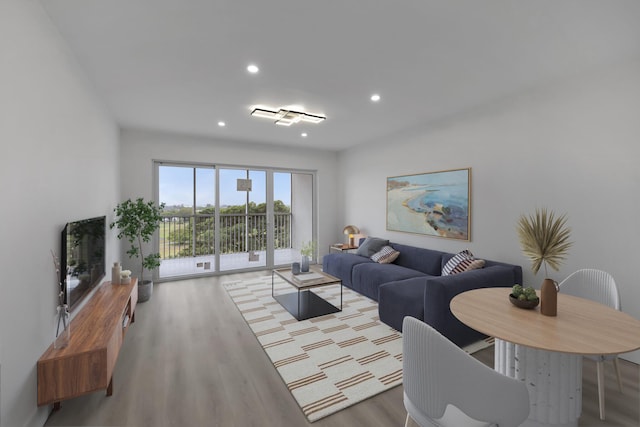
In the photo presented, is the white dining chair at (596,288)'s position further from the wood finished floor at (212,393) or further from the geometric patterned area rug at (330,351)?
the geometric patterned area rug at (330,351)

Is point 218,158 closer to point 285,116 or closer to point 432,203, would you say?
point 285,116

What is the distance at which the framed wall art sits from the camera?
12.7 feet

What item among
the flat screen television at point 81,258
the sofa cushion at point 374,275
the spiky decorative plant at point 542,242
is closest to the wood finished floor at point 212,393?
the flat screen television at point 81,258

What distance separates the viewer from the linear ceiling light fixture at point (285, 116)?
12.2ft

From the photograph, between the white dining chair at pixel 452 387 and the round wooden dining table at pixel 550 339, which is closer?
the white dining chair at pixel 452 387

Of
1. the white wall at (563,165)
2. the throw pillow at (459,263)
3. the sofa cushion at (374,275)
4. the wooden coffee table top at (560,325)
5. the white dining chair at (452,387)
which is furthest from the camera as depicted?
the sofa cushion at (374,275)

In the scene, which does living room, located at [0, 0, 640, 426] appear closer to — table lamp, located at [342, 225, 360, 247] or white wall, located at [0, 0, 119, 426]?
white wall, located at [0, 0, 119, 426]

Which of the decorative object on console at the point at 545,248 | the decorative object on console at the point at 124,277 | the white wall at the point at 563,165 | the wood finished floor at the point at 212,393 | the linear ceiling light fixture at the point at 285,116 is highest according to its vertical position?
the linear ceiling light fixture at the point at 285,116

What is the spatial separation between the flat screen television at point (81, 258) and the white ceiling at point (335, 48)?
1490 millimetres

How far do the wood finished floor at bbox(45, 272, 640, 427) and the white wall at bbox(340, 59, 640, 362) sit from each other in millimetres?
1044

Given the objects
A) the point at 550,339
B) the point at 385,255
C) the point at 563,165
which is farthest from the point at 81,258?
the point at 563,165

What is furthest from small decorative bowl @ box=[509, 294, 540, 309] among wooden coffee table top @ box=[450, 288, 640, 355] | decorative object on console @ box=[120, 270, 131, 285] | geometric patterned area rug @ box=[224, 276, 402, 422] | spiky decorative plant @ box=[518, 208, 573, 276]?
decorative object on console @ box=[120, 270, 131, 285]

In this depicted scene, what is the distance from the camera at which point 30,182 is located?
1.67 meters

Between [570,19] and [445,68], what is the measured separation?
2.90ft
